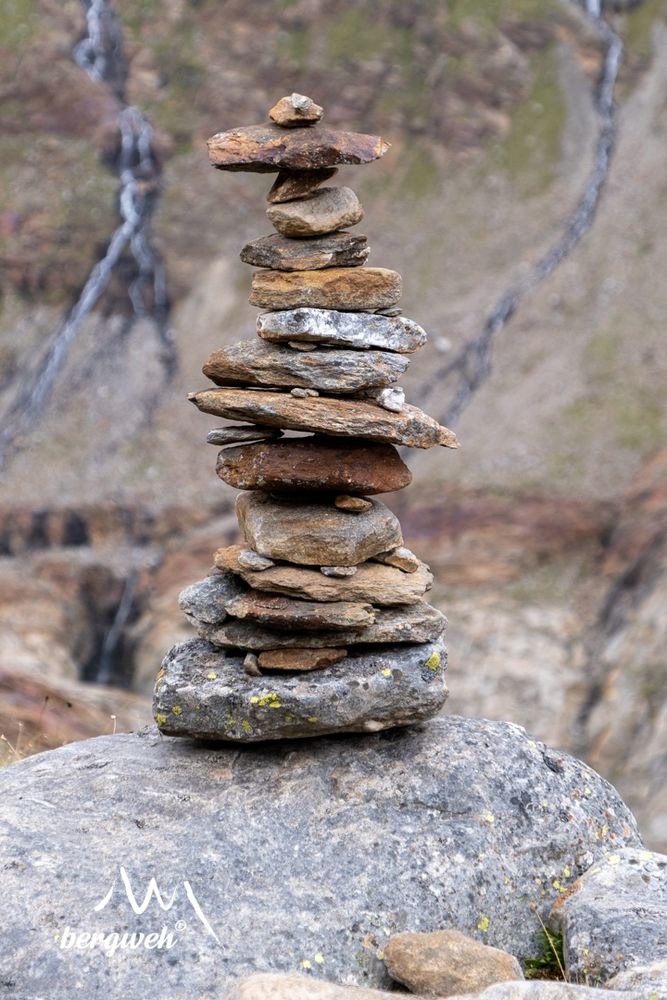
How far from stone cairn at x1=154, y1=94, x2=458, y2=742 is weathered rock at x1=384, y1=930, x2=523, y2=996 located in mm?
2501

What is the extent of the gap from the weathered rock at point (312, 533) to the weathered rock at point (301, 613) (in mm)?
475

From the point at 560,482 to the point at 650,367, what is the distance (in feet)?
25.4

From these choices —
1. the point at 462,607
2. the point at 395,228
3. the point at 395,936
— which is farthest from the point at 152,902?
the point at 395,228

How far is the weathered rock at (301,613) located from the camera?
11.7m

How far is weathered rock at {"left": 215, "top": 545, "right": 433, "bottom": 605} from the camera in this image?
11977 mm

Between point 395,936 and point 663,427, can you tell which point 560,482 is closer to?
point 663,427

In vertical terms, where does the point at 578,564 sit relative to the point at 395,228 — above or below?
below

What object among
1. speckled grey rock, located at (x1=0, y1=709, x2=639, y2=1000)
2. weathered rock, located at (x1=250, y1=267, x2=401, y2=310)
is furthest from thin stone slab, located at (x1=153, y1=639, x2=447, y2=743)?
weathered rock, located at (x1=250, y1=267, x2=401, y2=310)

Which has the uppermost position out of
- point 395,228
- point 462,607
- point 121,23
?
point 121,23

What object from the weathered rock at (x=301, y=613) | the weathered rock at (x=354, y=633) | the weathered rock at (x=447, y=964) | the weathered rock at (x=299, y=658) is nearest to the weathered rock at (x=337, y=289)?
the weathered rock at (x=301, y=613)

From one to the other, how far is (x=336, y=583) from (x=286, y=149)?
450 centimetres

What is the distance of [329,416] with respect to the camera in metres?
11.8

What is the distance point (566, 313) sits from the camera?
5762 cm

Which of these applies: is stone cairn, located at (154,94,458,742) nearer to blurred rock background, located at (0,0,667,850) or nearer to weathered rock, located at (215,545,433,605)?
weathered rock, located at (215,545,433,605)
